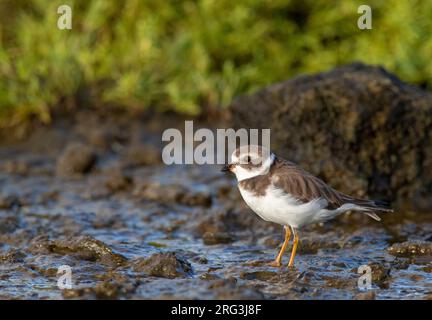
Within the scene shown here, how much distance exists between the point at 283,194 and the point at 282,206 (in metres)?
0.10

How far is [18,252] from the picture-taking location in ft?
23.5

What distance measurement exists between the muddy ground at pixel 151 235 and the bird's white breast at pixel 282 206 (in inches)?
15.8

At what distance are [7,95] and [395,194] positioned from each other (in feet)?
17.5

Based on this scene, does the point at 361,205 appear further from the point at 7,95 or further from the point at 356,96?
the point at 7,95

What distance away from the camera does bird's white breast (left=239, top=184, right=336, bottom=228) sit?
22.0 feet

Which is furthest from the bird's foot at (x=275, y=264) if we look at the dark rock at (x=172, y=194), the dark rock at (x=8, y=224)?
the dark rock at (x=8, y=224)

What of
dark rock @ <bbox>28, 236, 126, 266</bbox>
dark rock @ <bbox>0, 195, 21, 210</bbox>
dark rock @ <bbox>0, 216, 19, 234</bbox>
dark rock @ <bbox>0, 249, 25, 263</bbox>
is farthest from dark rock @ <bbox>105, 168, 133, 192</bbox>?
dark rock @ <bbox>0, 249, 25, 263</bbox>

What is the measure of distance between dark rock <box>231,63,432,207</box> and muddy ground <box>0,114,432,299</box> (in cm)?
39

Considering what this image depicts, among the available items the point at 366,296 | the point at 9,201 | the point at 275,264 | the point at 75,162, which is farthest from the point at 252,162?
the point at 75,162

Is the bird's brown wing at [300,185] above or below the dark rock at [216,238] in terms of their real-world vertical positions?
above

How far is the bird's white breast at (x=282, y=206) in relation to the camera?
6.72 metres

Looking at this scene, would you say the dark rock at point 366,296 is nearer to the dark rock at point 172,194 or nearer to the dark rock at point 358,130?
the dark rock at point 358,130

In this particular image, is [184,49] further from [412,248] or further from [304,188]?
[412,248]
